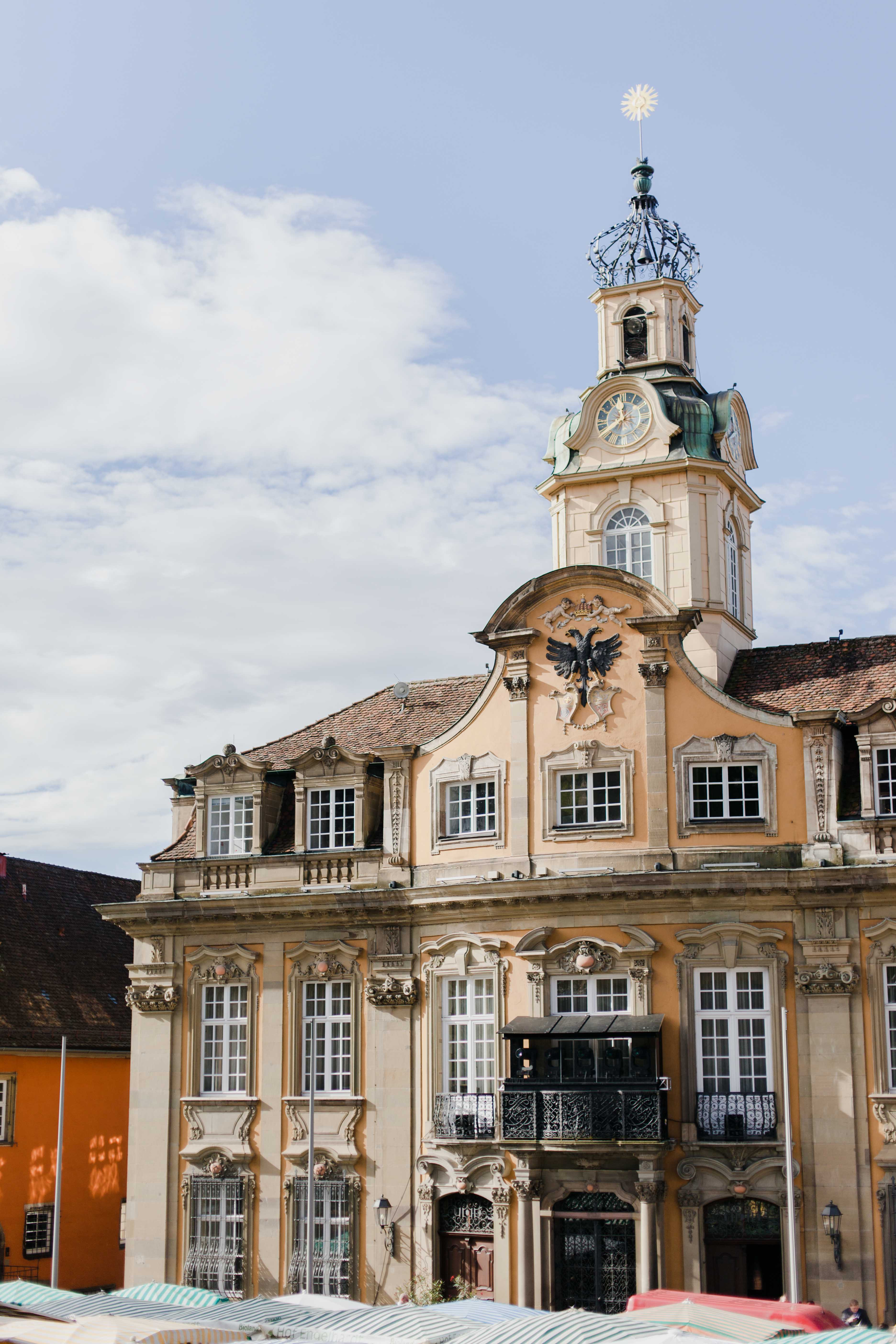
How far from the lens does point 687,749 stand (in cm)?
3516

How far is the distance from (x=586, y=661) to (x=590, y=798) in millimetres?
3038

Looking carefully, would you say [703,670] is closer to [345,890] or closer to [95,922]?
[345,890]

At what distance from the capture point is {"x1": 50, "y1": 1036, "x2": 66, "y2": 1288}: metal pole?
3778cm

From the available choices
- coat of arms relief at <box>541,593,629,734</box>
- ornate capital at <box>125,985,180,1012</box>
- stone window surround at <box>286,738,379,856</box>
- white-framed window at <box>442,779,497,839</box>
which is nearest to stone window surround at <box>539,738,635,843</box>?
coat of arms relief at <box>541,593,629,734</box>

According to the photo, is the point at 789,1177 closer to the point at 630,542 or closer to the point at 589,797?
the point at 589,797

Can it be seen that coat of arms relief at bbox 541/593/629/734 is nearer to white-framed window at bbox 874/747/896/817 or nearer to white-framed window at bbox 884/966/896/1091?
white-framed window at bbox 874/747/896/817

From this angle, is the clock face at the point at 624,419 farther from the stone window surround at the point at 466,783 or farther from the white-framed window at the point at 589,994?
the white-framed window at the point at 589,994

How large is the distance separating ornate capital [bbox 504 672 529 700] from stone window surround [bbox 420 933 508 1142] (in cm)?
534

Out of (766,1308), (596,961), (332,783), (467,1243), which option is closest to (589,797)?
(596,961)

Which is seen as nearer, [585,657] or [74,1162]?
[585,657]

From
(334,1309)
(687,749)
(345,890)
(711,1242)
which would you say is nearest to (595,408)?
(687,749)

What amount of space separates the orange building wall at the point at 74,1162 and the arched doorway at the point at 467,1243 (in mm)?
11662

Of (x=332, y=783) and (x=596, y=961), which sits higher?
(x=332, y=783)

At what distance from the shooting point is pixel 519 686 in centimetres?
3688
